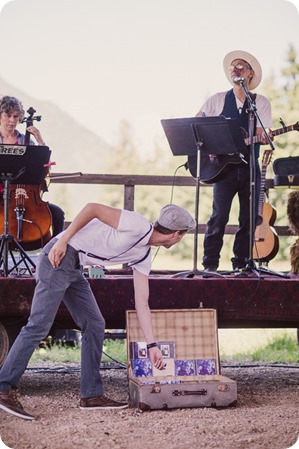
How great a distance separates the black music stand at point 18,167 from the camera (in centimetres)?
481

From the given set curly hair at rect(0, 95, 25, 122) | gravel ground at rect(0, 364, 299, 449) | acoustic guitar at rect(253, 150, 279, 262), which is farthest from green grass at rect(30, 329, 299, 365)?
curly hair at rect(0, 95, 25, 122)

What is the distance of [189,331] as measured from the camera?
4.91 meters

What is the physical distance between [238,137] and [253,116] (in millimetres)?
256

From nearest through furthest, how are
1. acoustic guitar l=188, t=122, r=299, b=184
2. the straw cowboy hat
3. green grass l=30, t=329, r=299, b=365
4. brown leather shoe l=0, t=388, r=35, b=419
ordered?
brown leather shoe l=0, t=388, r=35, b=419 → acoustic guitar l=188, t=122, r=299, b=184 → the straw cowboy hat → green grass l=30, t=329, r=299, b=365

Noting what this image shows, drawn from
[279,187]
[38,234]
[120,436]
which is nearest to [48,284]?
[120,436]

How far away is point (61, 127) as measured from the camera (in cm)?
2625

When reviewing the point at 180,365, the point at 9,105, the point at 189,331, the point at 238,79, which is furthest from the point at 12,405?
the point at 238,79

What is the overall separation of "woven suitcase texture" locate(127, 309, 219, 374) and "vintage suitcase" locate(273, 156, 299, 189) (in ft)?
7.36

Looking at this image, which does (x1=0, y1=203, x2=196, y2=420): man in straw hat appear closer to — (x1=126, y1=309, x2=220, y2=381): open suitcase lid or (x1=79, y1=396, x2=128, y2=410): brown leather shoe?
(x1=79, y1=396, x2=128, y2=410): brown leather shoe

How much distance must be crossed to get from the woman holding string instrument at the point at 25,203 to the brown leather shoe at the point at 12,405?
4.24 feet

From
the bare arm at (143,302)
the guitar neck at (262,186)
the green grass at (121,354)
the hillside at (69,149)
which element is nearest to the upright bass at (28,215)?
the bare arm at (143,302)

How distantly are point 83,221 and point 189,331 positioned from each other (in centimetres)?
131

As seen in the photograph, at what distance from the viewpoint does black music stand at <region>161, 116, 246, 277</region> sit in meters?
5.11

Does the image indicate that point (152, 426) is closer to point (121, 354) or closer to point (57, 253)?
point (57, 253)
